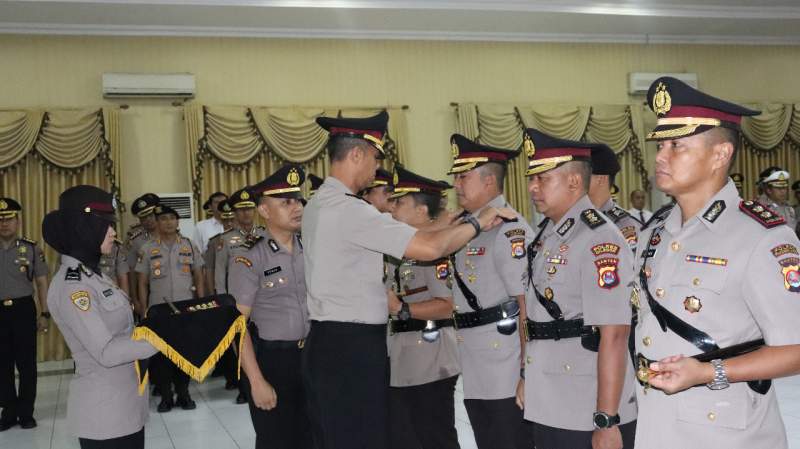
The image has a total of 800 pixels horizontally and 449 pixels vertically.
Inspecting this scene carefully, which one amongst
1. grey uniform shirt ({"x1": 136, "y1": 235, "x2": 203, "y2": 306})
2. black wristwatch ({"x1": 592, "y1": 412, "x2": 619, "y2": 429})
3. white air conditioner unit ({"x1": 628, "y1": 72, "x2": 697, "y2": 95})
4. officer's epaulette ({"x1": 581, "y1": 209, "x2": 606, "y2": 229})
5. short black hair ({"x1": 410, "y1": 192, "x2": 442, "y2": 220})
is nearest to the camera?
black wristwatch ({"x1": 592, "y1": 412, "x2": 619, "y2": 429})

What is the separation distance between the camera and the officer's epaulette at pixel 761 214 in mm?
1703

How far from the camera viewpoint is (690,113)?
183 centimetres

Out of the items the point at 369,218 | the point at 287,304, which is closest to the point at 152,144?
the point at 287,304

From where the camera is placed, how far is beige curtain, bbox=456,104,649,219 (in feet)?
31.8

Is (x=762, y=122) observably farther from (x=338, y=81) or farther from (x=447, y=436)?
(x=447, y=436)

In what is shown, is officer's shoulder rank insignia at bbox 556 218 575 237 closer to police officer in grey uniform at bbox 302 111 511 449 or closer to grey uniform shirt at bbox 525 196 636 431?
grey uniform shirt at bbox 525 196 636 431

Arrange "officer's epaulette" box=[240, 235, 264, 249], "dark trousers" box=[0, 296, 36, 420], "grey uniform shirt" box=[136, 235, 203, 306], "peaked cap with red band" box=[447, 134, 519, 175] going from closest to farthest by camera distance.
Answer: "peaked cap with red band" box=[447, 134, 519, 175] → "officer's epaulette" box=[240, 235, 264, 249] → "dark trousers" box=[0, 296, 36, 420] → "grey uniform shirt" box=[136, 235, 203, 306]

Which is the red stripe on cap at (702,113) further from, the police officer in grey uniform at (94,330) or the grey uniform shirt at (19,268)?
the grey uniform shirt at (19,268)

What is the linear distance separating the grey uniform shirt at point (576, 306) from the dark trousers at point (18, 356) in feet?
15.0

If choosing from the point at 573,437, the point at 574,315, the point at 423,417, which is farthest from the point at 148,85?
the point at 573,437

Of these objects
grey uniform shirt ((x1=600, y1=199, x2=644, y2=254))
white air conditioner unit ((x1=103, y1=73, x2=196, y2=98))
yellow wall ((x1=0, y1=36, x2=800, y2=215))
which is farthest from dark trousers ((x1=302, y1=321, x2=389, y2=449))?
white air conditioner unit ((x1=103, y1=73, x2=196, y2=98))

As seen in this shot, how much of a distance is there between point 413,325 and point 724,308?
1958 mm

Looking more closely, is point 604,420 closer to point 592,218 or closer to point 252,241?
point 592,218

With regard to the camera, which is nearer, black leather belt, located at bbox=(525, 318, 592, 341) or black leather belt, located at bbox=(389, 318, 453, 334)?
black leather belt, located at bbox=(525, 318, 592, 341)
